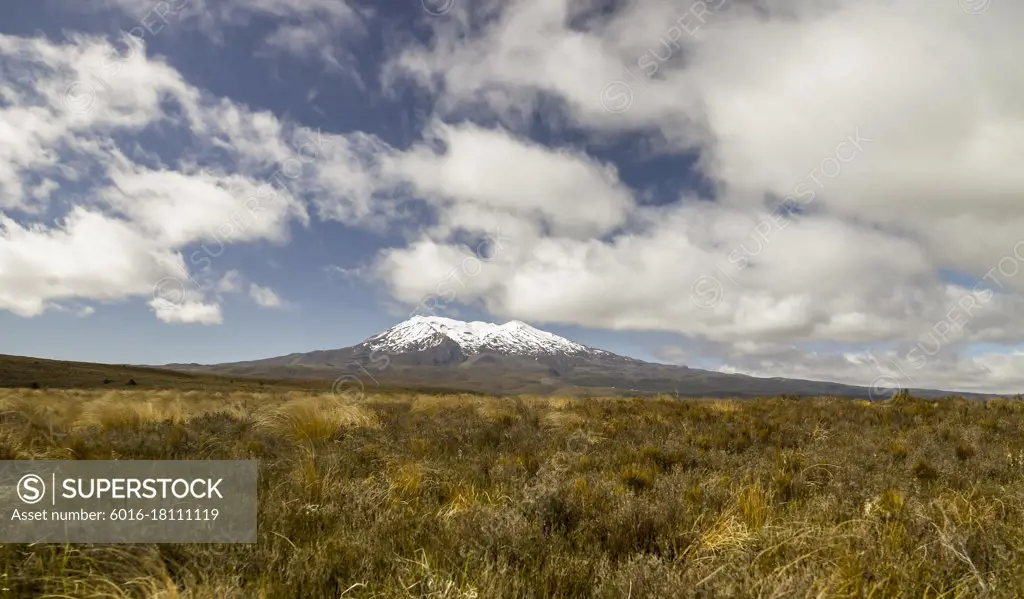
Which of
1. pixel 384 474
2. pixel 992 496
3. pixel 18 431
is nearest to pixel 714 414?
pixel 992 496

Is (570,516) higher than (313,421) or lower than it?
lower

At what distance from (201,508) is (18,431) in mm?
5005

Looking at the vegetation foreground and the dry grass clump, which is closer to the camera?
the vegetation foreground

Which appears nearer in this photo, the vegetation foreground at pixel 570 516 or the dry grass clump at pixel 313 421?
the vegetation foreground at pixel 570 516

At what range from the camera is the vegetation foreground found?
120 inches

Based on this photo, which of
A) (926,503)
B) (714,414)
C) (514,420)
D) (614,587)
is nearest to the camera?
(614,587)

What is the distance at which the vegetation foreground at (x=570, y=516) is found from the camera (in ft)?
9.98

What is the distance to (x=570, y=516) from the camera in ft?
14.8

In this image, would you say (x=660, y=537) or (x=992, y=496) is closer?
(x=660, y=537)

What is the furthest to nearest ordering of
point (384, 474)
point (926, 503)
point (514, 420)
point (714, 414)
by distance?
1. point (714, 414)
2. point (514, 420)
3. point (384, 474)
4. point (926, 503)

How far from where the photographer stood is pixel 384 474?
603cm

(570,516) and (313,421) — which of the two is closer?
(570,516)

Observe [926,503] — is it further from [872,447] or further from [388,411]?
[388,411]

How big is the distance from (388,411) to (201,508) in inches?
364
